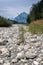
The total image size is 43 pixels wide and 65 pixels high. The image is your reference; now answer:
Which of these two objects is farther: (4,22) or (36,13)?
(4,22)

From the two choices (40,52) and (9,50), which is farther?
(9,50)

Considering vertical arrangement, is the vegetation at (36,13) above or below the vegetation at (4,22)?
above

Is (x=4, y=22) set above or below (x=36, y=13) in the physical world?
below

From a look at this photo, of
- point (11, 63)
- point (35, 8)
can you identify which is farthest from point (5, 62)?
point (35, 8)

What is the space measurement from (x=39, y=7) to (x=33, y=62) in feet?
78.7

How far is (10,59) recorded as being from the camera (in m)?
7.96

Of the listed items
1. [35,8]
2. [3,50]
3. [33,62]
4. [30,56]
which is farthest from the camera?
[35,8]

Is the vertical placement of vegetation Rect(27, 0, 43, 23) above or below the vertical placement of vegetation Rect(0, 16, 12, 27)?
above

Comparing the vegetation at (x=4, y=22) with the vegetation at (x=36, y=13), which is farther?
the vegetation at (x=4, y=22)

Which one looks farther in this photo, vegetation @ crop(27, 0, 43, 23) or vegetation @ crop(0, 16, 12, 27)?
vegetation @ crop(0, 16, 12, 27)

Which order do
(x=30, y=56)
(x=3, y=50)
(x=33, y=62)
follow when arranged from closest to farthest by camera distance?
(x=33, y=62) < (x=30, y=56) < (x=3, y=50)

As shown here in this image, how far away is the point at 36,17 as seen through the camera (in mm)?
30672

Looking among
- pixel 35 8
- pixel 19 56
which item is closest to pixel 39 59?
pixel 19 56

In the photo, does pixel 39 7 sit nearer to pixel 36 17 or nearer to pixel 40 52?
pixel 36 17
